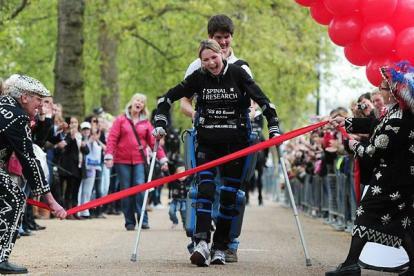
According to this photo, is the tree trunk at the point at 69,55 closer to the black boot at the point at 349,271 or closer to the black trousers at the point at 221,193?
the black trousers at the point at 221,193

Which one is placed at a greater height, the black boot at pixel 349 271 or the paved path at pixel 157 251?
the black boot at pixel 349 271

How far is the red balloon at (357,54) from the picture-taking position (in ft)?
34.3

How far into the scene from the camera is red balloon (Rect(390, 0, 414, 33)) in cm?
996

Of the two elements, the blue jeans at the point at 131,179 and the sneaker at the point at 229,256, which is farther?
the blue jeans at the point at 131,179

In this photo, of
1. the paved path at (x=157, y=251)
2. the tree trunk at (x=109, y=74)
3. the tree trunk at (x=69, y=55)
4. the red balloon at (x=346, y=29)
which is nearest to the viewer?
the paved path at (x=157, y=251)

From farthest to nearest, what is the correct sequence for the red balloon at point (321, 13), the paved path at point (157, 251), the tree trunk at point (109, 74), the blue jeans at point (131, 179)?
1. the tree trunk at point (109, 74)
2. the blue jeans at point (131, 179)
3. the red balloon at point (321, 13)
4. the paved path at point (157, 251)

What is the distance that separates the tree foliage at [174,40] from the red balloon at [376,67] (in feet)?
63.2

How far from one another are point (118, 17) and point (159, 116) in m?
19.7

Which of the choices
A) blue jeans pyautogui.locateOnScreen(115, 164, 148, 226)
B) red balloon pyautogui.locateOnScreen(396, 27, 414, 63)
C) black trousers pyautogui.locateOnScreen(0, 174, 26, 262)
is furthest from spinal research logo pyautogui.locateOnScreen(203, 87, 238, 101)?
blue jeans pyautogui.locateOnScreen(115, 164, 148, 226)

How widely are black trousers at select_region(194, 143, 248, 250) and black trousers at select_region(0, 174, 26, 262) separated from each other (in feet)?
6.23

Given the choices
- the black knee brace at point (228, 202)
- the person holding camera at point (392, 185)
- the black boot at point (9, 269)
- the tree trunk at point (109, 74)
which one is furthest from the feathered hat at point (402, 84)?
the tree trunk at point (109, 74)

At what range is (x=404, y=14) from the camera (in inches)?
393

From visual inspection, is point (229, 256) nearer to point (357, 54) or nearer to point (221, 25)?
point (221, 25)

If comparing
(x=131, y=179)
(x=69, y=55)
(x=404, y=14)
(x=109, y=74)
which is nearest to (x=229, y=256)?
(x=404, y=14)
